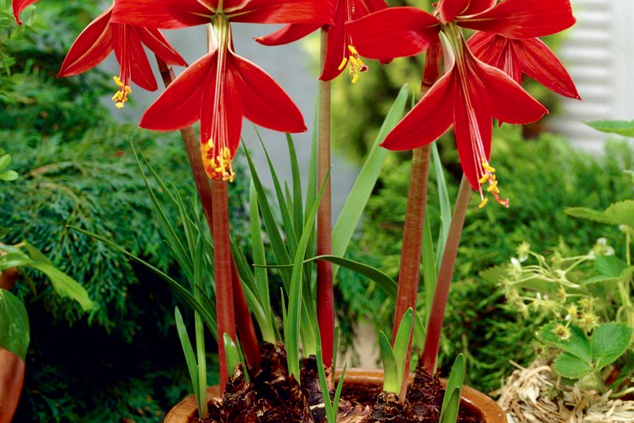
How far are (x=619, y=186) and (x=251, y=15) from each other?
113 centimetres

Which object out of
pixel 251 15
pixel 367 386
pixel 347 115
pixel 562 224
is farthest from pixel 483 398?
pixel 347 115

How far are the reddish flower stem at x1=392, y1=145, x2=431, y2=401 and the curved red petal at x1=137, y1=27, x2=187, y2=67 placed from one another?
8.5 inches

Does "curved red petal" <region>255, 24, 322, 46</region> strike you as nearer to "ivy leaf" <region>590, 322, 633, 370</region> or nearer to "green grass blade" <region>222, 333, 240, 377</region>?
"green grass blade" <region>222, 333, 240, 377</region>

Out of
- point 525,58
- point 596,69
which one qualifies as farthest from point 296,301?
point 596,69

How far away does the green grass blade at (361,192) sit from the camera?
0.74 meters

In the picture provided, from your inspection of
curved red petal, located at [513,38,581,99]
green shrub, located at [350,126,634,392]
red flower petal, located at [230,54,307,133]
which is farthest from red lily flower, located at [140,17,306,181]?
green shrub, located at [350,126,634,392]

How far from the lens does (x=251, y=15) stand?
0.56m

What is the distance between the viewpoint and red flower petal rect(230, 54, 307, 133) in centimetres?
54

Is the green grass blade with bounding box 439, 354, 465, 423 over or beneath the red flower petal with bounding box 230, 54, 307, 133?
beneath

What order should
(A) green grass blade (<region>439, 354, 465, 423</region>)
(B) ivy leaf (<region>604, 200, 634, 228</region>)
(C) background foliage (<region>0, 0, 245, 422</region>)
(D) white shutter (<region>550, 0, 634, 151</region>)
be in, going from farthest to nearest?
(D) white shutter (<region>550, 0, 634, 151</region>), (C) background foliage (<region>0, 0, 245, 422</region>), (B) ivy leaf (<region>604, 200, 634, 228</region>), (A) green grass blade (<region>439, 354, 465, 423</region>)

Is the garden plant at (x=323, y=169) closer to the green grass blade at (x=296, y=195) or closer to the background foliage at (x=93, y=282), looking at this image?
the green grass blade at (x=296, y=195)

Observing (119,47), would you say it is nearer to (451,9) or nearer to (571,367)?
(451,9)

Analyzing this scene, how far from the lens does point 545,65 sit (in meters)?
0.64

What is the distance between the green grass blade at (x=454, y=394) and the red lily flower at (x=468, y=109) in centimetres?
15
